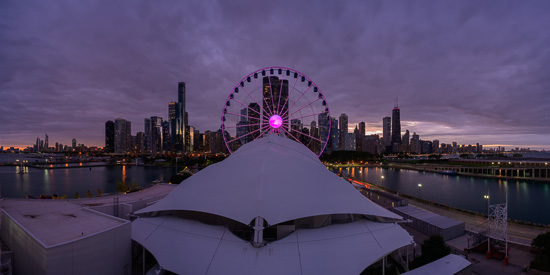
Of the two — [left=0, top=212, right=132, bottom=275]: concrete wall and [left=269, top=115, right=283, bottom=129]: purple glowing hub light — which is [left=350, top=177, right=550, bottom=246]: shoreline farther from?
[left=0, top=212, right=132, bottom=275]: concrete wall

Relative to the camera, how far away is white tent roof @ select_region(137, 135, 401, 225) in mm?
11656

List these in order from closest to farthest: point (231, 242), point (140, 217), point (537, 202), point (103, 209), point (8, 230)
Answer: point (231, 242)
point (8, 230)
point (140, 217)
point (103, 209)
point (537, 202)

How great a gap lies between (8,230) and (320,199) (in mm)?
16888

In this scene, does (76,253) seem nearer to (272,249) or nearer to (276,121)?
(272,249)

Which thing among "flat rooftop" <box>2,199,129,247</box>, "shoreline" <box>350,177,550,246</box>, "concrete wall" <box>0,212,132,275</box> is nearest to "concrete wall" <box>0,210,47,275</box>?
"concrete wall" <box>0,212,132,275</box>

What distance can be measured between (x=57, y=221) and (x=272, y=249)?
39.4 feet

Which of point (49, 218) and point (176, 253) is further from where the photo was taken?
point (49, 218)

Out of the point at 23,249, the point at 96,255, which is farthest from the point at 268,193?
the point at 23,249

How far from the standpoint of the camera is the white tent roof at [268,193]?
11.7 m

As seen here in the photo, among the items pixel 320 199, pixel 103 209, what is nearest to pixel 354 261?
pixel 320 199

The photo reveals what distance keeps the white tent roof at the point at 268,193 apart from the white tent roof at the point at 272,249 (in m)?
1.06

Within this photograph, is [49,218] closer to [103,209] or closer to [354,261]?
[103,209]

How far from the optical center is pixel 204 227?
41.7 feet

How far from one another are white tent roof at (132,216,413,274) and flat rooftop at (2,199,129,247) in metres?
2.14
